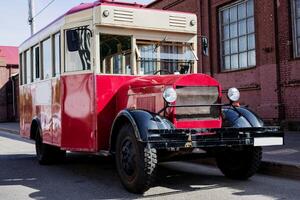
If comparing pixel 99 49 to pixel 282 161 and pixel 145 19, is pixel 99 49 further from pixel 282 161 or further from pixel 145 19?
pixel 282 161

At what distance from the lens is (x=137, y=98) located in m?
7.53

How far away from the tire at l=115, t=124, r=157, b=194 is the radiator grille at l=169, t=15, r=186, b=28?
8.04ft

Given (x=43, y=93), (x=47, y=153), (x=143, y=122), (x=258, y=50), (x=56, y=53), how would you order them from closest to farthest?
(x=143, y=122) → (x=56, y=53) → (x=43, y=93) → (x=47, y=153) → (x=258, y=50)

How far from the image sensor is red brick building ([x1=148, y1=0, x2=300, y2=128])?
14383 mm

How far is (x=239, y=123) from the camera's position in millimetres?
7266

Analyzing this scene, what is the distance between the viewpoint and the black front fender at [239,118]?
284 inches

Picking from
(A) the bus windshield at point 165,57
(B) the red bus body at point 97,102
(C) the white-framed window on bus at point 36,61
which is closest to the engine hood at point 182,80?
(B) the red bus body at point 97,102

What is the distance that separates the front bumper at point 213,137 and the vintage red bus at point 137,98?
14mm

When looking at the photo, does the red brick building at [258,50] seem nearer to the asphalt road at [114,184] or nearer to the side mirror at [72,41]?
the asphalt road at [114,184]

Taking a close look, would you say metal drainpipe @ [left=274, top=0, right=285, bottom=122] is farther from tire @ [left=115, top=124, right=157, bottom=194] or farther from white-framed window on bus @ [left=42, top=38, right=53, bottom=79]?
tire @ [left=115, top=124, right=157, bottom=194]

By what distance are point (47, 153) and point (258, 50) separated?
8.32 metres

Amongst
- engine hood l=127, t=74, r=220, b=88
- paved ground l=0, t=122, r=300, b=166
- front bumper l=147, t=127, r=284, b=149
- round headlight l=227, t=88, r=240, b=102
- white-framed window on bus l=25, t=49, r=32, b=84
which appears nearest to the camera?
front bumper l=147, t=127, r=284, b=149

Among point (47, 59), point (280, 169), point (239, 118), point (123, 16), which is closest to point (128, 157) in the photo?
point (239, 118)

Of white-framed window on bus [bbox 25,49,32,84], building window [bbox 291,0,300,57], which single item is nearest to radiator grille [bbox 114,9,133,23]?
white-framed window on bus [bbox 25,49,32,84]
